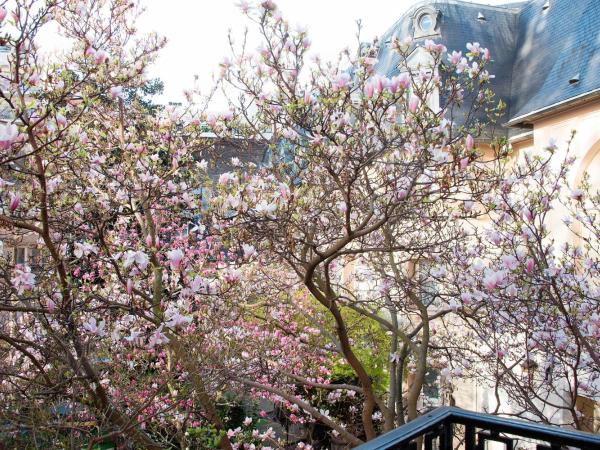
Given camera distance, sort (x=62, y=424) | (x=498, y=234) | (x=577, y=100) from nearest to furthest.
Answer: (x=62, y=424)
(x=498, y=234)
(x=577, y=100)

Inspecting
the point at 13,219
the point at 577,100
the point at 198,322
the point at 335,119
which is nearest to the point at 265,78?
the point at 335,119

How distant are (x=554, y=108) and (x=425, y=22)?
5395 mm

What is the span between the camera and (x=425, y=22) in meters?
16.3

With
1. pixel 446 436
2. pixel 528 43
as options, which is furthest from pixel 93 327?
pixel 528 43

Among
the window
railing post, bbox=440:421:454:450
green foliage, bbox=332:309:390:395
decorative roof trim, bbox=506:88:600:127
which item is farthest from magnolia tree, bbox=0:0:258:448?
decorative roof trim, bbox=506:88:600:127

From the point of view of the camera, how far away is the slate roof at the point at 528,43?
1271cm

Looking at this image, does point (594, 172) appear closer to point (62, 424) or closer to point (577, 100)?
point (577, 100)

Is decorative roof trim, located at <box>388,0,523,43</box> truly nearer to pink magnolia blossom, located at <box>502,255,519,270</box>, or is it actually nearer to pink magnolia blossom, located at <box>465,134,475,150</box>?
pink magnolia blossom, located at <box>502,255,519,270</box>

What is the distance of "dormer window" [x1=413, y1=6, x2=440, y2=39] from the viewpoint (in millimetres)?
15906

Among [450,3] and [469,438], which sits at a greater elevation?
[450,3]

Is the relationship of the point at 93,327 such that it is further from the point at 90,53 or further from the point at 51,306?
the point at 90,53

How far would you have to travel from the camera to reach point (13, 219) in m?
3.56

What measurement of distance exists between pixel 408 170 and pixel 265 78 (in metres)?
1.47

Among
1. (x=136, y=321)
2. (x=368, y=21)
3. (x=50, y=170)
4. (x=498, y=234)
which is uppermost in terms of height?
(x=368, y=21)
